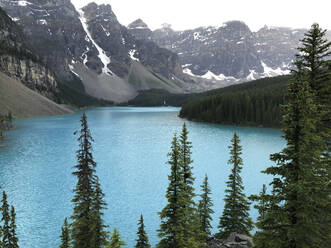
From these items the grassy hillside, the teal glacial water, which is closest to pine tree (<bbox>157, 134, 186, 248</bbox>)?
the teal glacial water

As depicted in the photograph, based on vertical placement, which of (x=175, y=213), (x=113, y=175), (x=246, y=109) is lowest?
(x=113, y=175)

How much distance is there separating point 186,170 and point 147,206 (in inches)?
581

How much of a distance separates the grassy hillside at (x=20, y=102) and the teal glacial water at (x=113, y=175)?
62.0 meters

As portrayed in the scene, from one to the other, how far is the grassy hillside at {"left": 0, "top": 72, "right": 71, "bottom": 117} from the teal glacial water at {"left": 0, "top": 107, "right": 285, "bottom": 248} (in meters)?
62.0

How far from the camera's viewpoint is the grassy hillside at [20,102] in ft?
482

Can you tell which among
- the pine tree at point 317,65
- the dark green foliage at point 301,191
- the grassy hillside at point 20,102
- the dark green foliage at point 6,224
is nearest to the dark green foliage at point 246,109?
the grassy hillside at point 20,102

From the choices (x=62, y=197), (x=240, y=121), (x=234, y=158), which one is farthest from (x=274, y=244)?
(x=240, y=121)

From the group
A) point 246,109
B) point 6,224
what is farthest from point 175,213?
point 246,109

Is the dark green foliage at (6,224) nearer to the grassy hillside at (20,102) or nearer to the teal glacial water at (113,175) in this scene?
the teal glacial water at (113,175)

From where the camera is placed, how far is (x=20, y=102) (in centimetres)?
15688

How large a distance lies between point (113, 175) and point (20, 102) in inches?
5181

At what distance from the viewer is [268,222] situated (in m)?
10.8

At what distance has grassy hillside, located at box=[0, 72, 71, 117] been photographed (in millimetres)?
147000

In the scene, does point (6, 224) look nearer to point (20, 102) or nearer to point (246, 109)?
point (246, 109)
